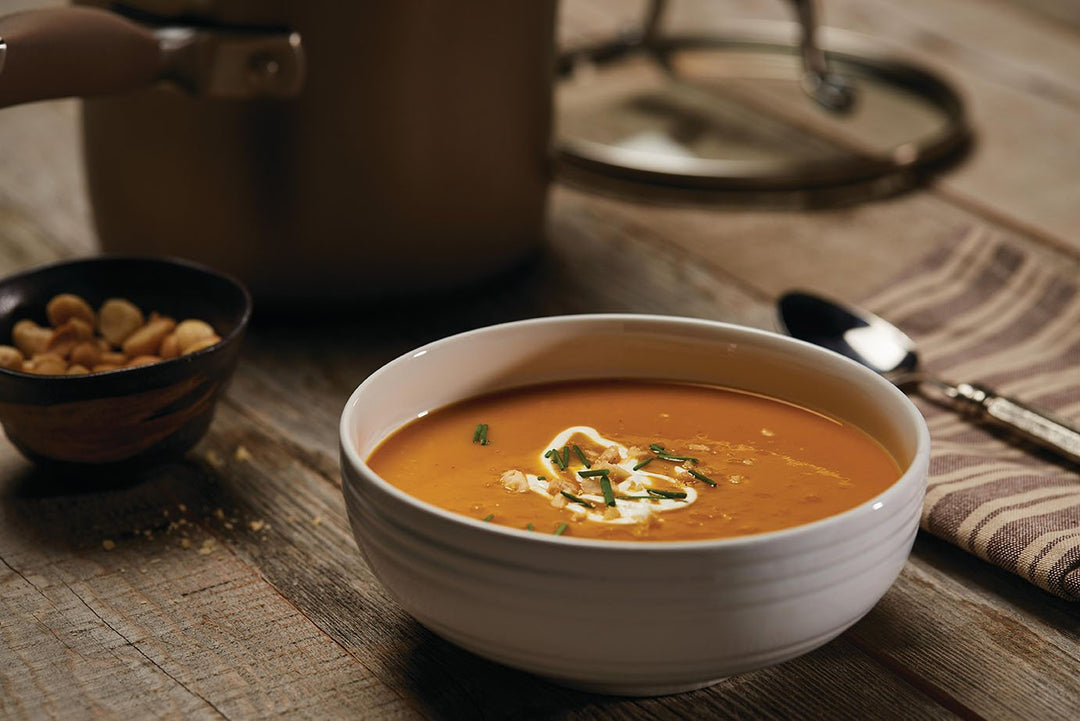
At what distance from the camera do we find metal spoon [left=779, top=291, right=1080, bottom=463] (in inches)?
29.3

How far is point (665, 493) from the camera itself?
548 millimetres

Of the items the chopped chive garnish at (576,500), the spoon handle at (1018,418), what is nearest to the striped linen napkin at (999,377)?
the spoon handle at (1018,418)

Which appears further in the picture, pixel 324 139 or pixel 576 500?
pixel 324 139

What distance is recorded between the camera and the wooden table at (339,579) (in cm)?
56

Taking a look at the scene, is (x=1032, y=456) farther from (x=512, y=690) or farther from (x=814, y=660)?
(x=512, y=690)

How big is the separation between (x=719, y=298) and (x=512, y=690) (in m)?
0.46

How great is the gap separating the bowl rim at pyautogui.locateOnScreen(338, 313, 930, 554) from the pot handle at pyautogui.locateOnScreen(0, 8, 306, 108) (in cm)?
25

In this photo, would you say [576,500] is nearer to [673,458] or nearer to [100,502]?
[673,458]

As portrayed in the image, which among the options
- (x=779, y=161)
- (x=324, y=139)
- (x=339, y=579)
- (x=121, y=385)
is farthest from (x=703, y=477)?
(x=779, y=161)

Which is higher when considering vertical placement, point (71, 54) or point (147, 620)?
point (71, 54)

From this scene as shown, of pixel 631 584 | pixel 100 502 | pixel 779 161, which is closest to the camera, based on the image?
pixel 631 584

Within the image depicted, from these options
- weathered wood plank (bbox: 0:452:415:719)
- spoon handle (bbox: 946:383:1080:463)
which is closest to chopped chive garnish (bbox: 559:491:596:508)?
weathered wood plank (bbox: 0:452:415:719)

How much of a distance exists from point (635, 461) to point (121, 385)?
0.86 ft

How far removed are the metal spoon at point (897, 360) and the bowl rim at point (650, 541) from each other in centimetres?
19
